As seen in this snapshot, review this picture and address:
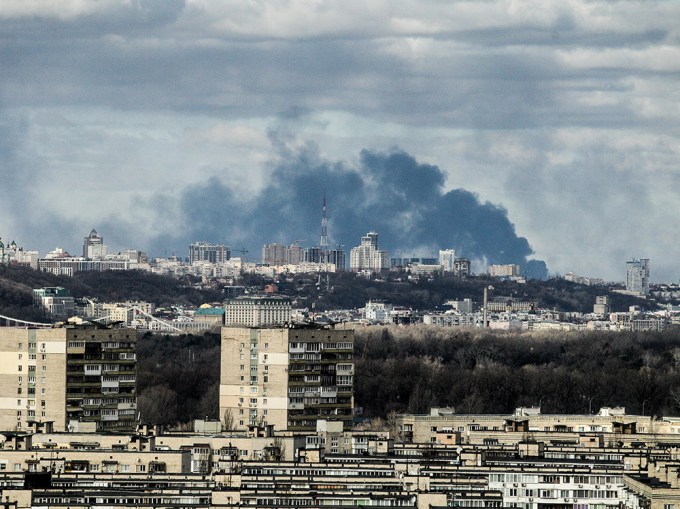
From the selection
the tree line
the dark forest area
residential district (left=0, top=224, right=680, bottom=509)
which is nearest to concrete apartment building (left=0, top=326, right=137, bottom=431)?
residential district (left=0, top=224, right=680, bottom=509)

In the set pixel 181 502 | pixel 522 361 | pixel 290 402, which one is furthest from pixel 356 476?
pixel 522 361

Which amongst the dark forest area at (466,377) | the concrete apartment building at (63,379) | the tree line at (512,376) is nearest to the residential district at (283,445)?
the concrete apartment building at (63,379)

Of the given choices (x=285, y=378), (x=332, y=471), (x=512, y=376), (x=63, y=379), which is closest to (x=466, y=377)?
(x=512, y=376)

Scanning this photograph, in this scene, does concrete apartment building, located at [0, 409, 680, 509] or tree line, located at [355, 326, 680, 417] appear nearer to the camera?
concrete apartment building, located at [0, 409, 680, 509]

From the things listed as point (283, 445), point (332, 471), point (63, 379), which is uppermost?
point (63, 379)

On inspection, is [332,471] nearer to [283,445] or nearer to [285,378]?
[283,445]

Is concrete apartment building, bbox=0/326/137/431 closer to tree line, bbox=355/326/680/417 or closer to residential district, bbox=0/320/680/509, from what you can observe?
residential district, bbox=0/320/680/509
